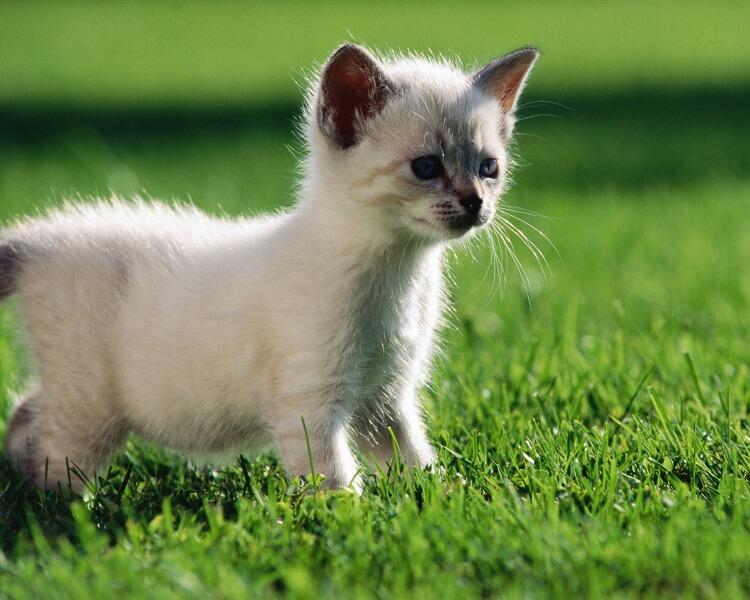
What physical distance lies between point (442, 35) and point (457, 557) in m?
15.8

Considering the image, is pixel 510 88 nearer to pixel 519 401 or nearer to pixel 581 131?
pixel 519 401

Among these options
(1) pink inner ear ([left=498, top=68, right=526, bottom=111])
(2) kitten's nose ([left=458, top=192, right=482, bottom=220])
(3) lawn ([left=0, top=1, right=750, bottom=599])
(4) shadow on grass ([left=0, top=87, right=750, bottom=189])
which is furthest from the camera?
(4) shadow on grass ([left=0, top=87, right=750, bottom=189])

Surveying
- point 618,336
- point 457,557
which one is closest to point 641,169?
point 618,336

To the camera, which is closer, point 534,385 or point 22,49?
point 534,385

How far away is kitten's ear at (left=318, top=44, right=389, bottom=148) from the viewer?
3.45 metres

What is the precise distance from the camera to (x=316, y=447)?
11.1 feet

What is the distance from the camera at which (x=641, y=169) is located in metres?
9.14

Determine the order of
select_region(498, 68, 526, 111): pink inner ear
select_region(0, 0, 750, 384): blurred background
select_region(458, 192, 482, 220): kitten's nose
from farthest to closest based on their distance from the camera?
1. select_region(0, 0, 750, 384): blurred background
2. select_region(498, 68, 526, 111): pink inner ear
3. select_region(458, 192, 482, 220): kitten's nose

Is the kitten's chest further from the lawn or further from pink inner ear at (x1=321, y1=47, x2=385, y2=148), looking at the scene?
pink inner ear at (x1=321, y1=47, x2=385, y2=148)

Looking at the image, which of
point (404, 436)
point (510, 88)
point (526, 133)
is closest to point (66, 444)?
point (404, 436)

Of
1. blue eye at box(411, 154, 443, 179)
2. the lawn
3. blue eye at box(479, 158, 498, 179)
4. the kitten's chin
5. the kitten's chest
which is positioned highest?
blue eye at box(411, 154, 443, 179)

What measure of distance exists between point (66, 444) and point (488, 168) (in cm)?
165

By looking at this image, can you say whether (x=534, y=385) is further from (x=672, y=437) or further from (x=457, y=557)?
(x=457, y=557)

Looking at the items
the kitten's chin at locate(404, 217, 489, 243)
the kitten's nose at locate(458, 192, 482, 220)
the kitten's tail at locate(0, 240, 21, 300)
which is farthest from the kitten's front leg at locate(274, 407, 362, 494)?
the kitten's tail at locate(0, 240, 21, 300)
